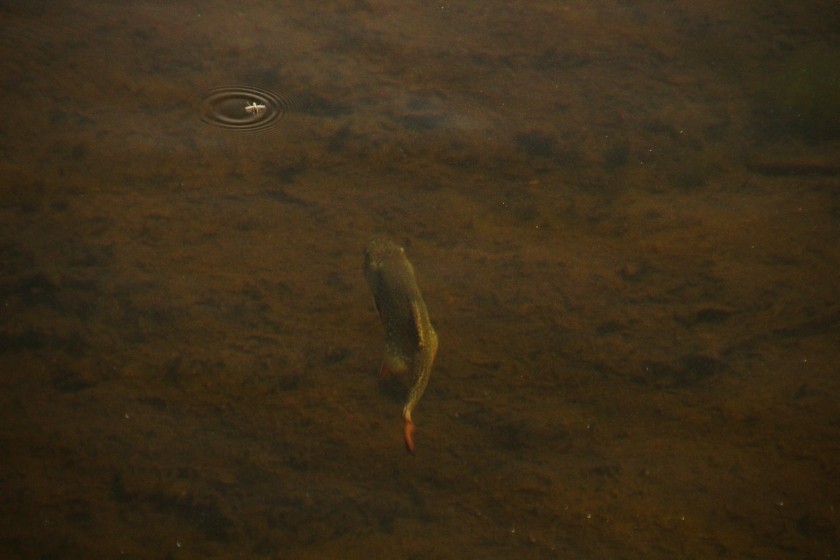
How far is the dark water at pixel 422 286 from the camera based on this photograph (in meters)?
2.85

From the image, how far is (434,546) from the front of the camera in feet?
9.08

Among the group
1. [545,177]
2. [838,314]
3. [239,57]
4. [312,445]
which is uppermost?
[239,57]

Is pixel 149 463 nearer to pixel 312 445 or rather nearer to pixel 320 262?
pixel 312 445

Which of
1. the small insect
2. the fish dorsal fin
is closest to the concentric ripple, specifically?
the small insect

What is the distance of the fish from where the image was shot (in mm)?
3008

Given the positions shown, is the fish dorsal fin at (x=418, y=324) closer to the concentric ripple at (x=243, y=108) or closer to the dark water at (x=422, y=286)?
the dark water at (x=422, y=286)

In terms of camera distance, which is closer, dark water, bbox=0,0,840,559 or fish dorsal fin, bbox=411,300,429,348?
dark water, bbox=0,0,840,559

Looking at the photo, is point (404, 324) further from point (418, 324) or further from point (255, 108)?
point (255, 108)

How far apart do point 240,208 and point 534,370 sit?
1735mm

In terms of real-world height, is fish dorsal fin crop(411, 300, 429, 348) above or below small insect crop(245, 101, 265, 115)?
below

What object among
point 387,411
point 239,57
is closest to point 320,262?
point 387,411

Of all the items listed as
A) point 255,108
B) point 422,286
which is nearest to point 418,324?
point 422,286

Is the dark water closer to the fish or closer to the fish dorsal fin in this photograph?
the fish

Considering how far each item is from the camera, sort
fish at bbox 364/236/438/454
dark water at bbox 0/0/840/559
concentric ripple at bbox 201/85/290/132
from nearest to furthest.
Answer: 1. dark water at bbox 0/0/840/559
2. fish at bbox 364/236/438/454
3. concentric ripple at bbox 201/85/290/132
